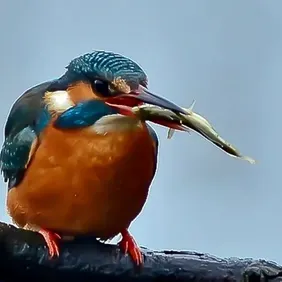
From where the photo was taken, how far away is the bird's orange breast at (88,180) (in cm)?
60

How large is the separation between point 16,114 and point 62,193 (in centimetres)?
11

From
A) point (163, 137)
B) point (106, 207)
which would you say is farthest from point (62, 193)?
point (163, 137)

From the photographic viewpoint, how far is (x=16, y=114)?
0.68m

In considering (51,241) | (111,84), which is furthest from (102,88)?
(51,241)

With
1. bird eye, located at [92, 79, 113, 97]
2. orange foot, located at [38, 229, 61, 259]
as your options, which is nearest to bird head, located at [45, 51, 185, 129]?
bird eye, located at [92, 79, 113, 97]

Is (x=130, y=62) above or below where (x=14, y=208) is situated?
above

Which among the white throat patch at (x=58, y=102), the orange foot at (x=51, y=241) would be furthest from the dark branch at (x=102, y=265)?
the white throat patch at (x=58, y=102)

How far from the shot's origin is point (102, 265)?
594mm

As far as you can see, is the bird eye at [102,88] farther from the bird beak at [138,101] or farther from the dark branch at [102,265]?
the dark branch at [102,265]

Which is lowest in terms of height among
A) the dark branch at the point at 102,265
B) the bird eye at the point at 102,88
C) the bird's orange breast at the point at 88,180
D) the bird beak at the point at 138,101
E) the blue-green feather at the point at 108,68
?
the dark branch at the point at 102,265

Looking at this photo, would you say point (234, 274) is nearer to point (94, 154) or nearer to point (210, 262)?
point (210, 262)

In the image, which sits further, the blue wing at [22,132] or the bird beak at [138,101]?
the blue wing at [22,132]

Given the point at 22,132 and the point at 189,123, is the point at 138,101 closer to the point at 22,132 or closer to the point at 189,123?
the point at 189,123

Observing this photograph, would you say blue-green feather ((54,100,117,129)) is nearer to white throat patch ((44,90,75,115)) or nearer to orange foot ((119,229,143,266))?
white throat patch ((44,90,75,115))
